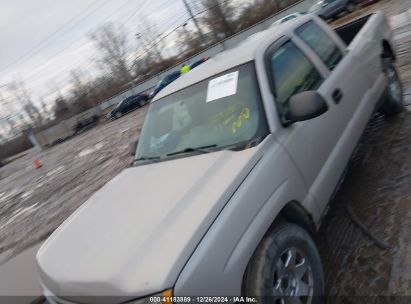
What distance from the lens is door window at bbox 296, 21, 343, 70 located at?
145 inches

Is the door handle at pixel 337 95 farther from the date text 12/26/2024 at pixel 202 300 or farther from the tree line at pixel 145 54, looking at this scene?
the tree line at pixel 145 54

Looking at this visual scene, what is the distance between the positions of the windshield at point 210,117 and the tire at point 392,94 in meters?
2.79

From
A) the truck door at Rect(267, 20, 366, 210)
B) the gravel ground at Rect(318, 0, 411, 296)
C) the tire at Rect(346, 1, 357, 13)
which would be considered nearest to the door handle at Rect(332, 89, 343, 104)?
the truck door at Rect(267, 20, 366, 210)

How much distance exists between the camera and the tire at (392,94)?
4834 millimetres

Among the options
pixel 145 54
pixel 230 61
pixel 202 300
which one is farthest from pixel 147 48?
pixel 202 300

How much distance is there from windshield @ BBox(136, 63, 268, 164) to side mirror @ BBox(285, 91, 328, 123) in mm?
241

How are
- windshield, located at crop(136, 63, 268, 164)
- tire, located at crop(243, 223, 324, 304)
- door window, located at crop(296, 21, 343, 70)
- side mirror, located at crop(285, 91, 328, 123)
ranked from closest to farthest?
tire, located at crop(243, 223, 324, 304)
side mirror, located at crop(285, 91, 328, 123)
windshield, located at crop(136, 63, 268, 164)
door window, located at crop(296, 21, 343, 70)

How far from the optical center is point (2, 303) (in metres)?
3.88

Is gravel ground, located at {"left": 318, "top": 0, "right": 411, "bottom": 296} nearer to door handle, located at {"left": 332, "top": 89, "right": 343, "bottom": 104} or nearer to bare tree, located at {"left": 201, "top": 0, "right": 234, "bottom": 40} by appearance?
door handle, located at {"left": 332, "top": 89, "right": 343, "bottom": 104}

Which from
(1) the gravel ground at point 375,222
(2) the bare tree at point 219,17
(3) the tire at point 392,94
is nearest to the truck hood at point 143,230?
(1) the gravel ground at point 375,222

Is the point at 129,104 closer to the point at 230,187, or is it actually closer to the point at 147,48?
the point at 147,48

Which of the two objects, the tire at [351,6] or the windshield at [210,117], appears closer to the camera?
the windshield at [210,117]

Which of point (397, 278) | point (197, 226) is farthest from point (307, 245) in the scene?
point (197, 226)

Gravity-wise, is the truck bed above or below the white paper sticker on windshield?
below
